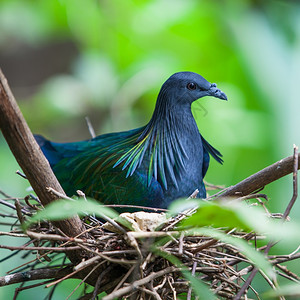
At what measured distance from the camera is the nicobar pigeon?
2498 millimetres

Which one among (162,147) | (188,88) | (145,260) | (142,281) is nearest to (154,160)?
(162,147)

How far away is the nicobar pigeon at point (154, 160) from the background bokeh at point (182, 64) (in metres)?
1.31

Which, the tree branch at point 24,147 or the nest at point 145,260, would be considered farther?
the nest at point 145,260

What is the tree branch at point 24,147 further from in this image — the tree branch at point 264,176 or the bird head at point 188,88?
the bird head at point 188,88

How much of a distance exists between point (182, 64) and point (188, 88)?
193cm

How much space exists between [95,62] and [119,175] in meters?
2.23

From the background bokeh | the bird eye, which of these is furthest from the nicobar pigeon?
the background bokeh

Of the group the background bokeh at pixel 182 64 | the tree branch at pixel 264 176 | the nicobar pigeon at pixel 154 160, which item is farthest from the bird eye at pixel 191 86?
the background bokeh at pixel 182 64

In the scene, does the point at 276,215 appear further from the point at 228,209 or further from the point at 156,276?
the point at 228,209

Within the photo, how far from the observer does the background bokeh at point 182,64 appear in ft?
13.4

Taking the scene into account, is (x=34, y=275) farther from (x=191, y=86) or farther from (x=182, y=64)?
→ (x=182, y=64)

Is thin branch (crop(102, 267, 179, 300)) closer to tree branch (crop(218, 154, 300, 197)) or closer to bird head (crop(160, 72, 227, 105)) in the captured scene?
tree branch (crop(218, 154, 300, 197))

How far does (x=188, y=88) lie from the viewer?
106 inches

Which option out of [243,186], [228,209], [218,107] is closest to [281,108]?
[218,107]
